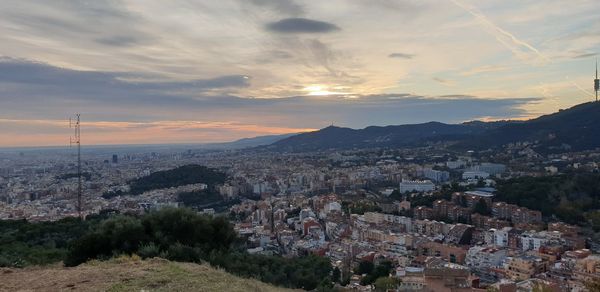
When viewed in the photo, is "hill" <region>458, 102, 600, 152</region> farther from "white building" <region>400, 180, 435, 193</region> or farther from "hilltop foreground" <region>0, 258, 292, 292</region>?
"hilltop foreground" <region>0, 258, 292, 292</region>

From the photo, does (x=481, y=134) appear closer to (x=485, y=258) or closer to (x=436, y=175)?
(x=436, y=175)

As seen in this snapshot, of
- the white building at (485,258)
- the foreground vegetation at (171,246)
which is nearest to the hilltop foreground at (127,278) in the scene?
the foreground vegetation at (171,246)

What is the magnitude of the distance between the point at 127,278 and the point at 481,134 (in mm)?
96370

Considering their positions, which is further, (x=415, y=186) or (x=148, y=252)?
(x=415, y=186)

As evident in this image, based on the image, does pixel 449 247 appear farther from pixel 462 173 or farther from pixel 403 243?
pixel 462 173

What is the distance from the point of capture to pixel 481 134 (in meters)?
94.7

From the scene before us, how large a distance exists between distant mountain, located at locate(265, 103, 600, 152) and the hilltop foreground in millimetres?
70065

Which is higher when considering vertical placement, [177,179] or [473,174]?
[177,179]

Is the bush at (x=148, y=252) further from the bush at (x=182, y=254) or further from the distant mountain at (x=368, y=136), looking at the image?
the distant mountain at (x=368, y=136)

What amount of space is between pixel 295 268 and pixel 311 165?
63.1 metres

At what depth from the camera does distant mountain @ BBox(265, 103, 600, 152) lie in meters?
69.2

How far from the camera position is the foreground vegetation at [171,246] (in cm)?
903

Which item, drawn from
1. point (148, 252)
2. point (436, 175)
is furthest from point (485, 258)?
point (436, 175)

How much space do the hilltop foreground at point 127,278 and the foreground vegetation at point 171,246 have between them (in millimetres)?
1207
